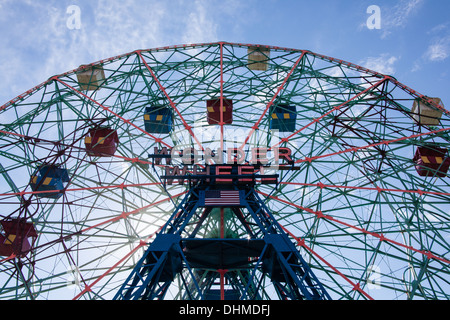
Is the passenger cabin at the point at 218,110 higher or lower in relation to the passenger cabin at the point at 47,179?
higher

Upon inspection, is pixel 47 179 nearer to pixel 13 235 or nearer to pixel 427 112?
pixel 13 235

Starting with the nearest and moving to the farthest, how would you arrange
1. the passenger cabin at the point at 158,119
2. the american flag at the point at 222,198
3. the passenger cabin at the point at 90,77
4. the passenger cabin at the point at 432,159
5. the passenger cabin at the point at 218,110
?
1. the american flag at the point at 222,198
2. the passenger cabin at the point at 432,159
3. the passenger cabin at the point at 158,119
4. the passenger cabin at the point at 218,110
5. the passenger cabin at the point at 90,77

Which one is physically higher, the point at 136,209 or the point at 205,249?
the point at 136,209

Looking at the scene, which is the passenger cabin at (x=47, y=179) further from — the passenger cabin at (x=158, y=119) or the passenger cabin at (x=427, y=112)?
the passenger cabin at (x=427, y=112)

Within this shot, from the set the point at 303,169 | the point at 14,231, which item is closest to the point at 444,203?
the point at 303,169

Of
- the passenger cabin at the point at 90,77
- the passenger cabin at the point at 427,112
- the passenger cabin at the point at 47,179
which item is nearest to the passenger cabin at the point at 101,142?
the passenger cabin at the point at 47,179

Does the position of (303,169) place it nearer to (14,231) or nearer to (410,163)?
(410,163)
